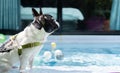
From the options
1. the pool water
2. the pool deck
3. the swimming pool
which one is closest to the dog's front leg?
the swimming pool

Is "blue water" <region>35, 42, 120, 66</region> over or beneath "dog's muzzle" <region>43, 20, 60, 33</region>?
beneath

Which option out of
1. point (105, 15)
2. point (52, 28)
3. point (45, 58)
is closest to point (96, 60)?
point (45, 58)

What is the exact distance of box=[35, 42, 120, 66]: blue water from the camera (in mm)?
5430

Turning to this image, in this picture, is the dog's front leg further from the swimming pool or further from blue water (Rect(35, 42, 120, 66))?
blue water (Rect(35, 42, 120, 66))

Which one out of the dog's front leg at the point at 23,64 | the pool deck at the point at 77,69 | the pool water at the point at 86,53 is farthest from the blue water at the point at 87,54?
the dog's front leg at the point at 23,64

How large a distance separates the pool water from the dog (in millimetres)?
1622

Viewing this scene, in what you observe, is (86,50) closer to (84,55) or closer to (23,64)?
(84,55)

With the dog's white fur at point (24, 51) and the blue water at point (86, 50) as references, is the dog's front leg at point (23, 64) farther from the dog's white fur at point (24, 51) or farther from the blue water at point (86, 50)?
the blue water at point (86, 50)

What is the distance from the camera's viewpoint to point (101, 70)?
4.74 meters

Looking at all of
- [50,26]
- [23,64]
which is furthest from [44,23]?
[23,64]

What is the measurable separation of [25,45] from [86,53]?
3088mm

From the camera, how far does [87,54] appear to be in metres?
6.30

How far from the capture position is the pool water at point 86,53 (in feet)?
17.7

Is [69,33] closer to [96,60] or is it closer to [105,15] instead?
[105,15]
